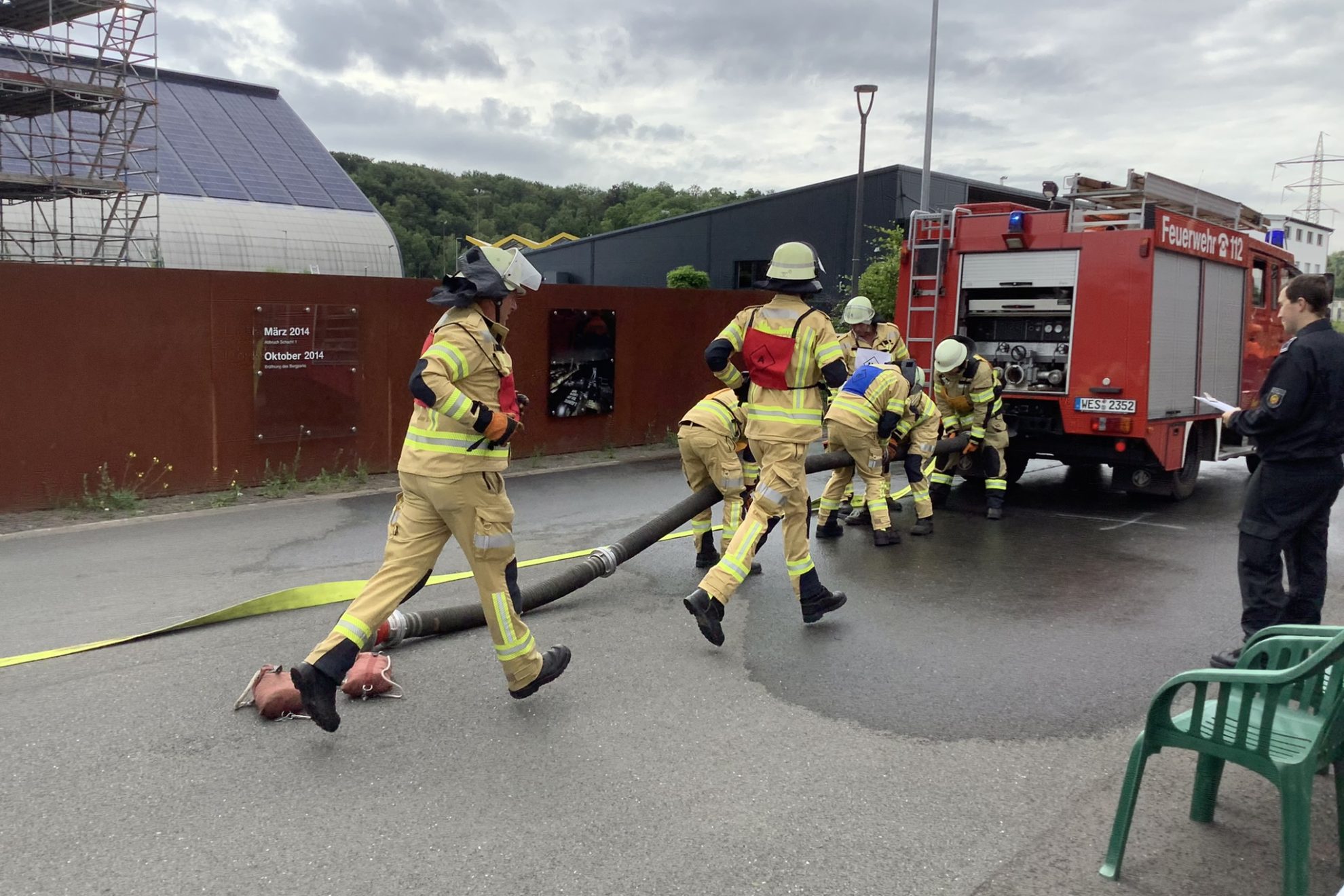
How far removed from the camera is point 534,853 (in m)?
3.11

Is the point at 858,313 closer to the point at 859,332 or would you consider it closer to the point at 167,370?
the point at 859,332

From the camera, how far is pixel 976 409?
867cm

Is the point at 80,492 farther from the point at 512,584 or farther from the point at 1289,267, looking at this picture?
the point at 1289,267

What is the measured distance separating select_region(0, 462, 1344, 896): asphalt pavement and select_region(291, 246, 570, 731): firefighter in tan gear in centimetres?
42

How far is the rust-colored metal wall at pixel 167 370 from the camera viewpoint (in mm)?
8070

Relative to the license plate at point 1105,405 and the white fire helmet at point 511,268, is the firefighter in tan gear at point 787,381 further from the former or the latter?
the license plate at point 1105,405

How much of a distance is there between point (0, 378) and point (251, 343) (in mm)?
1992

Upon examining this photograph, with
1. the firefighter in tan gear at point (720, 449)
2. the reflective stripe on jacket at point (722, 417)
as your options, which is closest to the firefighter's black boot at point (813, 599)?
the firefighter in tan gear at point (720, 449)

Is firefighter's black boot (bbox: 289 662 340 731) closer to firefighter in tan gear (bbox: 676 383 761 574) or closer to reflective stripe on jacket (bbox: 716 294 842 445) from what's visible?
reflective stripe on jacket (bbox: 716 294 842 445)

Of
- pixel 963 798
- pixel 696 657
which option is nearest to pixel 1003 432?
pixel 696 657

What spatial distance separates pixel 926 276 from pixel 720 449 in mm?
4312

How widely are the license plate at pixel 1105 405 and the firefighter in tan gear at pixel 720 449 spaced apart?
3.65 metres

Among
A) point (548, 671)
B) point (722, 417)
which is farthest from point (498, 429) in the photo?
point (722, 417)

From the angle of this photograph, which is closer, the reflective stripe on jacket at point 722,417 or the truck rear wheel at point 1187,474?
the reflective stripe on jacket at point 722,417
